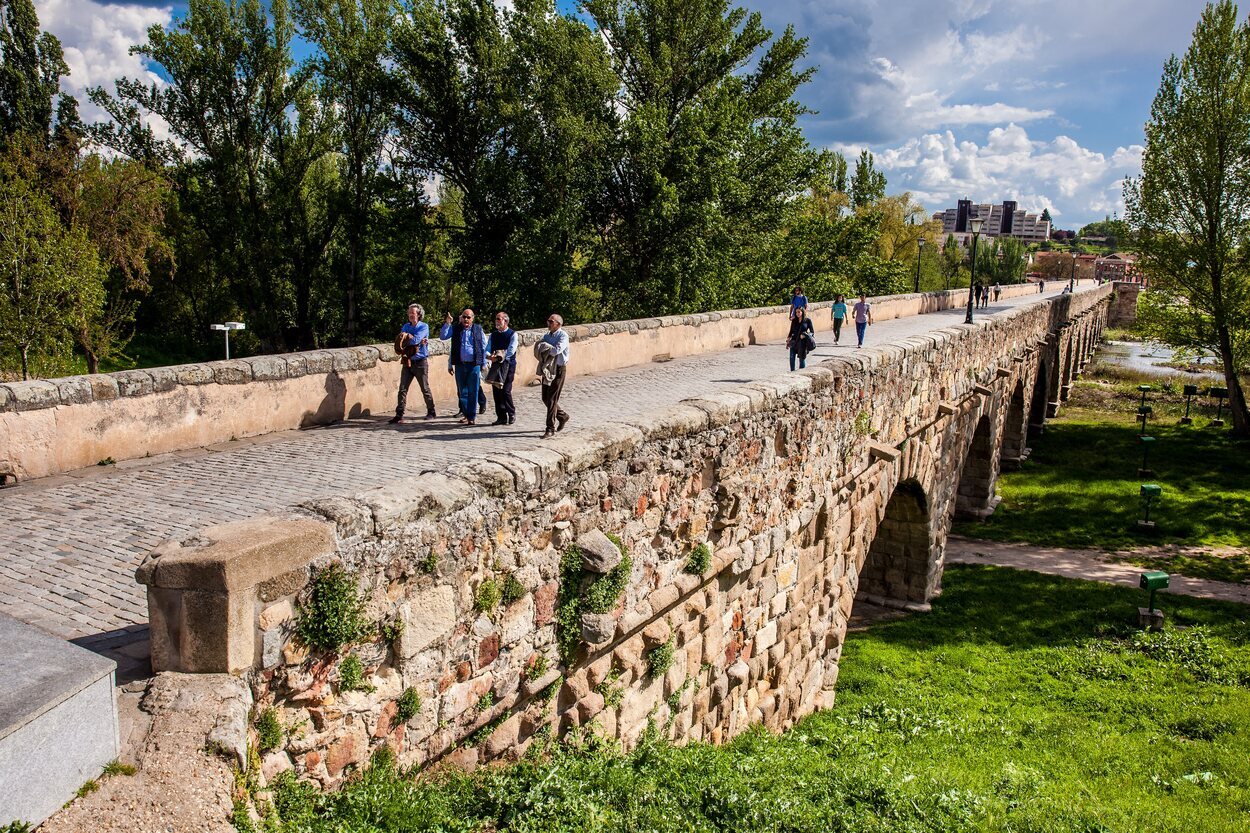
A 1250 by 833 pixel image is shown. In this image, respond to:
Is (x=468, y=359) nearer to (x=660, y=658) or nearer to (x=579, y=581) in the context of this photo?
→ (x=660, y=658)

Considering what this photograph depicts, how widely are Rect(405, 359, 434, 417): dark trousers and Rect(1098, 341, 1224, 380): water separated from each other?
44722 millimetres

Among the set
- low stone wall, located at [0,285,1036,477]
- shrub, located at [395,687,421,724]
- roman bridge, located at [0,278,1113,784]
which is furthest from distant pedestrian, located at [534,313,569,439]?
shrub, located at [395,687,421,724]

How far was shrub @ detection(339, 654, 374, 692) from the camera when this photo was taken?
11.6ft

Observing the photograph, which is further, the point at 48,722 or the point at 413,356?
the point at 413,356

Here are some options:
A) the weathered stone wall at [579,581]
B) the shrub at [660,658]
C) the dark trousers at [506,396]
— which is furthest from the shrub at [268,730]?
the dark trousers at [506,396]

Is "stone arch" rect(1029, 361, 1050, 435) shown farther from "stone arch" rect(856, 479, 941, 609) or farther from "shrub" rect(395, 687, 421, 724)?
"shrub" rect(395, 687, 421, 724)

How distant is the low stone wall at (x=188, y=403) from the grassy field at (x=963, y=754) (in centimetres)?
457

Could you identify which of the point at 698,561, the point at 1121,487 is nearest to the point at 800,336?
the point at 698,561

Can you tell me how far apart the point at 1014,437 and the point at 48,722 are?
3003 centimetres

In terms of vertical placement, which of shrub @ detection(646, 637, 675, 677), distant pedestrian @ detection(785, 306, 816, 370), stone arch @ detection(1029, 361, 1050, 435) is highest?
distant pedestrian @ detection(785, 306, 816, 370)

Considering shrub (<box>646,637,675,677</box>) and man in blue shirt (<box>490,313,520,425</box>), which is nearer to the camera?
shrub (<box>646,637,675,677</box>)

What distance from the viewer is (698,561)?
6.13 metres

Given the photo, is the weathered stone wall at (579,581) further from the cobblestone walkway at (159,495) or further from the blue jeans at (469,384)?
the blue jeans at (469,384)

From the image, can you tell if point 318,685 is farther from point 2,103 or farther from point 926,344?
point 2,103
